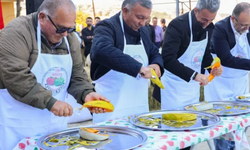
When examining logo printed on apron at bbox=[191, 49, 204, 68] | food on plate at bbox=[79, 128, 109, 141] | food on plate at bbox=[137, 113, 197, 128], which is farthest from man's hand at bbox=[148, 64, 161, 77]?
food on plate at bbox=[79, 128, 109, 141]

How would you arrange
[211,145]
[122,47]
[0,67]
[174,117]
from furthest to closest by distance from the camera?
[122,47]
[211,145]
[174,117]
[0,67]

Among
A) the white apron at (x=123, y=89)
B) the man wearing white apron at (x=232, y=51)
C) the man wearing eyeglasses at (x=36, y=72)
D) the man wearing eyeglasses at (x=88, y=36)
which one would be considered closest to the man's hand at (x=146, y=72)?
the white apron at (x=123, y=89)

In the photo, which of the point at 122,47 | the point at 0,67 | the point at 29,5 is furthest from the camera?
the point at 29,5

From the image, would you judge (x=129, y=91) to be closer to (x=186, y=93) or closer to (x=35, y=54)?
(x=186, y=93)

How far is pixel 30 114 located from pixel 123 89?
0.92m

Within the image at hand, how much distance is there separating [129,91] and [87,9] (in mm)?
25012

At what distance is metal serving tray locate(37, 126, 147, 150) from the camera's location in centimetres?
177

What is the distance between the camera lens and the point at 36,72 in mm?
2107

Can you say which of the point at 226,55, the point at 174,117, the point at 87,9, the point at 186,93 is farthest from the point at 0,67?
the point at 87,9

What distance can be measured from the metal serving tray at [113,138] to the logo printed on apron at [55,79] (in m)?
0.28

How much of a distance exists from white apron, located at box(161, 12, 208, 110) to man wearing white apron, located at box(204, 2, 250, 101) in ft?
0.84

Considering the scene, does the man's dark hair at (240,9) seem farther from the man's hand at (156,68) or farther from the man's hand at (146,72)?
the man's hand at (146,72)

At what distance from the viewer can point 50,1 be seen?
6.84ft

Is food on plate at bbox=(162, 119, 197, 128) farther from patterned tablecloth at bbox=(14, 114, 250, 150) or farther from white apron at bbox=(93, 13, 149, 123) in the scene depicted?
white apron at bbox=(93, 13, 149, 123)
